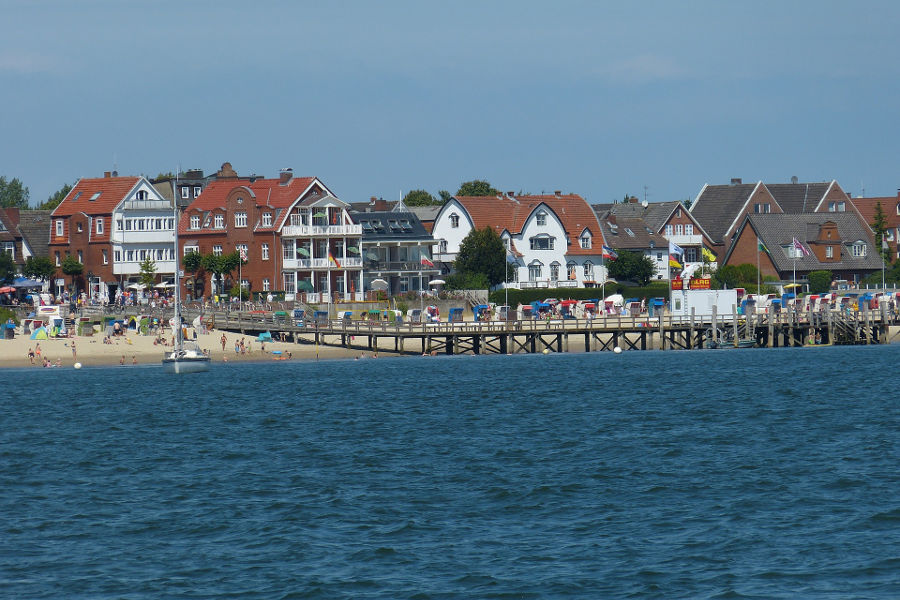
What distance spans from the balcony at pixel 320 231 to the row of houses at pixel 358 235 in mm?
73

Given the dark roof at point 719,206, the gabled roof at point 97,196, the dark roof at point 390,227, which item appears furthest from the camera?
the dark roof at point 719,206

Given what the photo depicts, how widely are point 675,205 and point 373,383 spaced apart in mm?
59227

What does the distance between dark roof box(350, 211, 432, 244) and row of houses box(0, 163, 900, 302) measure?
11 centimetres

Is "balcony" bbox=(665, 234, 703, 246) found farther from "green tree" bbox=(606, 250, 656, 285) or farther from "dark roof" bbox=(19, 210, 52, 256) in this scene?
"dark roof" bbox=(19, 210, 52, 256)

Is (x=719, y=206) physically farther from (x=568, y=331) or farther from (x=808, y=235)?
(x=568, y=331)

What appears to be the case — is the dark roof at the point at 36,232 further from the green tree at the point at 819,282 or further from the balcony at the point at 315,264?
the green tree at the point at 819,282

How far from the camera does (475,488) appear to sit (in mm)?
32906

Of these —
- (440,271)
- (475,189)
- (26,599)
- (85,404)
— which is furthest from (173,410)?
(475,189)

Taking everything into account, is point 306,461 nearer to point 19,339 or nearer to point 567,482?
point 567,482

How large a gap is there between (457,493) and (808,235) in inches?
3357

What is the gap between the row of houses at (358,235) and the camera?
98188mm

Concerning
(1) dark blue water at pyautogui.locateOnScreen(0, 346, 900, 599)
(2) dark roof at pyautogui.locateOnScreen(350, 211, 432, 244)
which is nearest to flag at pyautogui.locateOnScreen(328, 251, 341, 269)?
(2) dark roof at pyautogui.locateOnScreen(350, 211, 432, 244)

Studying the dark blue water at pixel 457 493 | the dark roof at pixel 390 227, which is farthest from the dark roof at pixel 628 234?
the dark blue water at pixel 457 493

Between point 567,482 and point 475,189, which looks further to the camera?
point 475,189
